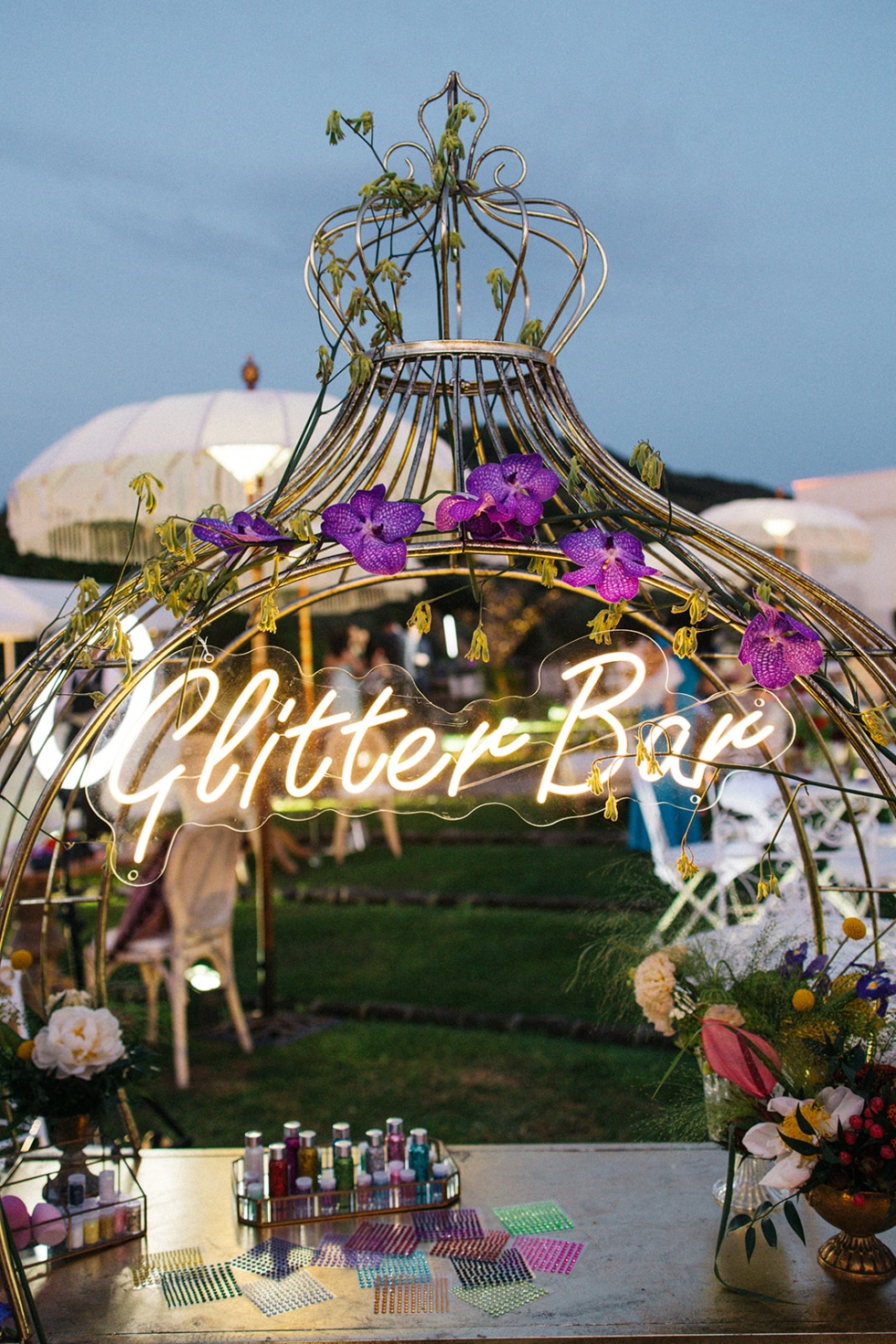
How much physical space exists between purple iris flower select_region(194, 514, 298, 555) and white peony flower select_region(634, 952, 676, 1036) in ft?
3.56

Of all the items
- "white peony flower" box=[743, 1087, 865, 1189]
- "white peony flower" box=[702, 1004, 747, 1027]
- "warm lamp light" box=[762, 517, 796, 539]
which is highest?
"warm lamp light" box=[762, 517, 796, 539]

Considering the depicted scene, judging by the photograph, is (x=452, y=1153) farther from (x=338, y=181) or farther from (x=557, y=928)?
(x=557, y=928)

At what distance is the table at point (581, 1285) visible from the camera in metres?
1.75

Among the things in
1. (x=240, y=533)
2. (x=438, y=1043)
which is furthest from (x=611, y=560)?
(x=438, y=1043)

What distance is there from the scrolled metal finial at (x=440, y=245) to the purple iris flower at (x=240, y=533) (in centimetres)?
35

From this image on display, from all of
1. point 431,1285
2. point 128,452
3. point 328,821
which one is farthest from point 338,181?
point 328,821

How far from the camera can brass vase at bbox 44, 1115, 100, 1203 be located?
2.13 m

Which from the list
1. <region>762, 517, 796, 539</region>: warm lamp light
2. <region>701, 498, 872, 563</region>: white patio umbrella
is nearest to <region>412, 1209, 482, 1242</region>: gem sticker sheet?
<region>701, 498, 872, 563</region>: white patio umbrella

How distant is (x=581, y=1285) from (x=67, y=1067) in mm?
1054

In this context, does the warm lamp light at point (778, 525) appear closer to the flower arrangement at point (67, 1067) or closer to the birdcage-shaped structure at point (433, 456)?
the birdcage-shaped structure at point (433, 456)

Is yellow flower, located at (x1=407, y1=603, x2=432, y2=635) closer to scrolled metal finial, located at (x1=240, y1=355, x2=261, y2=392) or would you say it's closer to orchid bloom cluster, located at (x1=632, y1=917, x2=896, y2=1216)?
orchid bloom cluster, located at (x1=632, y1=917, x2=896, y2=1216)

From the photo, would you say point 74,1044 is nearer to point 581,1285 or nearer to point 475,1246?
point 475,1246

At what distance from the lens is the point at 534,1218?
6.97 feet

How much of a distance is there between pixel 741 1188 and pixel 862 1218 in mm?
339
